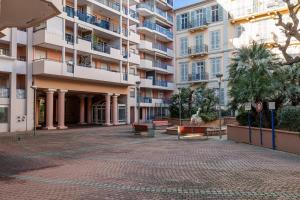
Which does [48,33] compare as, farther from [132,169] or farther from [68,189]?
[68,189]

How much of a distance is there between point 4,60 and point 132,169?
68.6ft

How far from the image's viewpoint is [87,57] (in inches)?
1405

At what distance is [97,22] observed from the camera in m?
36.3

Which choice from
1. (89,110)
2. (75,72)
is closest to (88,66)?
(75,72)

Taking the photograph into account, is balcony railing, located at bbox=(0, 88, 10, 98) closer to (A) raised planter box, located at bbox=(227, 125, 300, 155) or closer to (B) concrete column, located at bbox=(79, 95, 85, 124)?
(B) concrete column, located at bbox=(79, 95, 85, 124)

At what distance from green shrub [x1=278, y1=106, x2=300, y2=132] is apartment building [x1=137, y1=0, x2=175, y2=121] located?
30.5 m

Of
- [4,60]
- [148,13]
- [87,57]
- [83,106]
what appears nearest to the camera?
[4,60]

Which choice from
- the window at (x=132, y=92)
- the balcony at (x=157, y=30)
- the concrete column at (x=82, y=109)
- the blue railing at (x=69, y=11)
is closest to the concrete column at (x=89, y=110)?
the concrete column at (x=82, y=109)

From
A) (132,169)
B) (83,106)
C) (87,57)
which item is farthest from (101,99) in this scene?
(132,169)

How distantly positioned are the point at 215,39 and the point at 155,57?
369 inches

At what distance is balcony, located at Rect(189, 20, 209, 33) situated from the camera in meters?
48.1

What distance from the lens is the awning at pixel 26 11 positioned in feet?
44.1

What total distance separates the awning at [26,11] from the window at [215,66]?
34.9 m

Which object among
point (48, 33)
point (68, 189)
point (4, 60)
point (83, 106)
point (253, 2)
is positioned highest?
point (253, 2)
